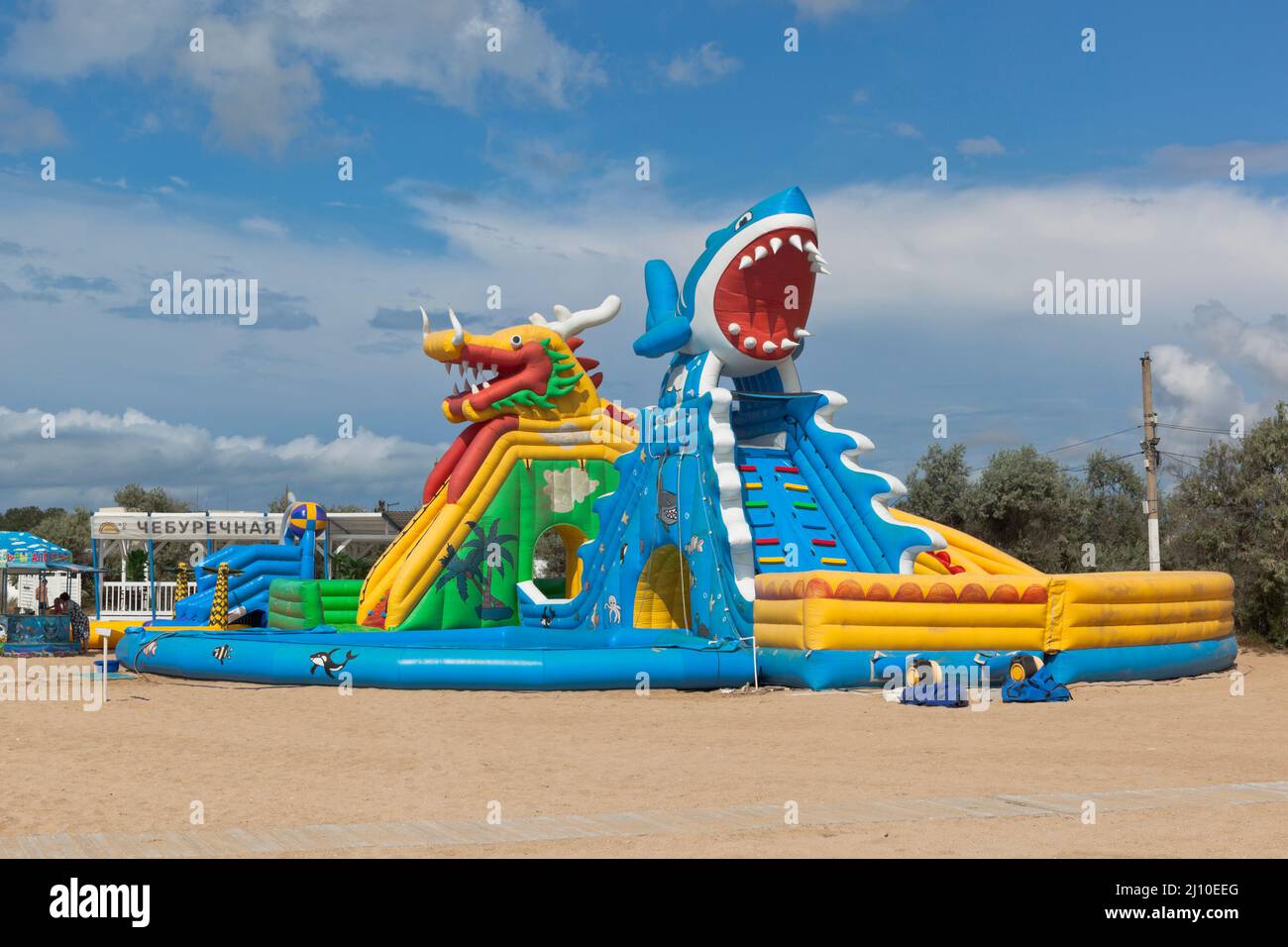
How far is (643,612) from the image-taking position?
17953 millimetres

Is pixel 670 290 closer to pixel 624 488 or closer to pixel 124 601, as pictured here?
pixel 624 488

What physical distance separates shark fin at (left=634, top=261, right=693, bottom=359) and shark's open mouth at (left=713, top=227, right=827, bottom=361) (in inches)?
29.5

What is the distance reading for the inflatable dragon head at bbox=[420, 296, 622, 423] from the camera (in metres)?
21.4

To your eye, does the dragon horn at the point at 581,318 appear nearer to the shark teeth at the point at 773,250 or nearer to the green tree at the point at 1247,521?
the shark teeth at the point at 773,250

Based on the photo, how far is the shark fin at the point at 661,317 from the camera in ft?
57.6

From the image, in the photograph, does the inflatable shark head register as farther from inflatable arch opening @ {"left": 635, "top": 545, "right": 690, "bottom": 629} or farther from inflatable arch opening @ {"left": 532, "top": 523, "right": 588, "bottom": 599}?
inflatable arch opening @ {"left": 532, "top": 523, "right": 588, "bottom": 599}

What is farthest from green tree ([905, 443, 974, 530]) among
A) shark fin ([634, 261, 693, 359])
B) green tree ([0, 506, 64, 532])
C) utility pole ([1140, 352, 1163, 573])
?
green tree ([0, 506, 64, 532])

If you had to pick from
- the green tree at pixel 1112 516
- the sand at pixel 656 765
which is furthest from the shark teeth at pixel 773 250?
the green tree at pixel 1112 516

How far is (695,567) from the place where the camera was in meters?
16.3

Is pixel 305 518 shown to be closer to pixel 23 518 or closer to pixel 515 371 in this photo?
pixel 515 371

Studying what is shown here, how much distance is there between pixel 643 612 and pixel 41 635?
11.4m

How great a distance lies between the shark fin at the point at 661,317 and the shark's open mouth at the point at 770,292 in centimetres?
75

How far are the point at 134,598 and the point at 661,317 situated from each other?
68.1 feet
